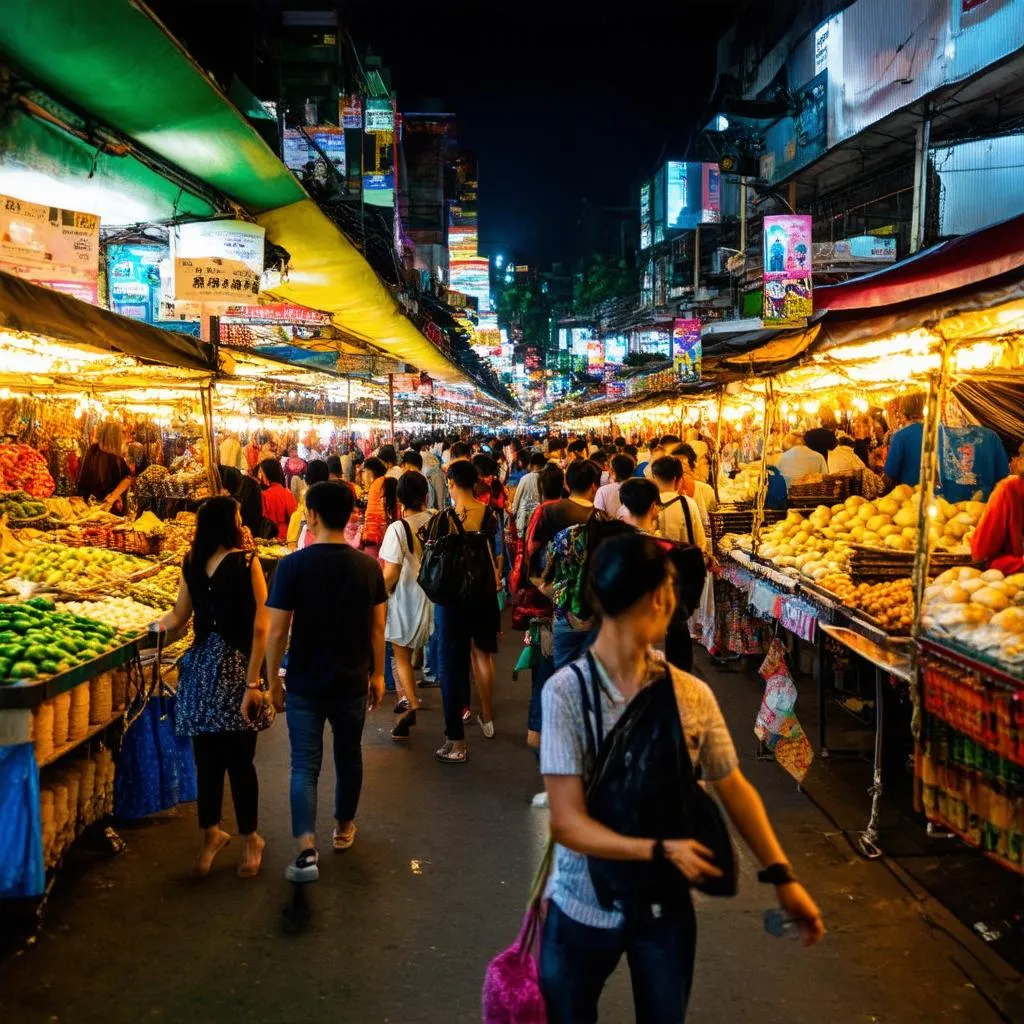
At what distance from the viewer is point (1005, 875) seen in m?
4.54

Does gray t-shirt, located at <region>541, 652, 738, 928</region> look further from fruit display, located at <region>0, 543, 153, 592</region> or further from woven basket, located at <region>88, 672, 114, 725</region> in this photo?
fruit display, located at <region>0, 543, 153, 592</region>

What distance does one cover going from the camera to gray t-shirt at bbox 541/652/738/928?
2109 millimetres

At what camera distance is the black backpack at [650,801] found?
2000 millimetres

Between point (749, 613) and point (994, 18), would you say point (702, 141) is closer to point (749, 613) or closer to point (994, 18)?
point (994, 18)

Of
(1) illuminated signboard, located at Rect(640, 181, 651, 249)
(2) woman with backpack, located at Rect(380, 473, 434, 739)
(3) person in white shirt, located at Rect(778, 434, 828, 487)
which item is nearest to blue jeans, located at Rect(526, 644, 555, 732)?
(2) woman with backpack, located at Rect(380, 473, 434, 739)

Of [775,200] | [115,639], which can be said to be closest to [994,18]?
[775,200]

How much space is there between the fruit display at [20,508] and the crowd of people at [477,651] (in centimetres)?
188

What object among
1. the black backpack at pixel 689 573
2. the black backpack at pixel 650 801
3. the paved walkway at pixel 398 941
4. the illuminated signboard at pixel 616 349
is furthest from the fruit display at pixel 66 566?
the illuminated signboard at pixel 616 349

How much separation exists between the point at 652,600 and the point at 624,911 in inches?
29.6

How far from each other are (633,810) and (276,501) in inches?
360

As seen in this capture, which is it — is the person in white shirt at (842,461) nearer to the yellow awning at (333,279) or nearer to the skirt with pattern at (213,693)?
the yellow awning at (333,279)

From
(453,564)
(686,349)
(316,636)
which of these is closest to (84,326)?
(316,636)

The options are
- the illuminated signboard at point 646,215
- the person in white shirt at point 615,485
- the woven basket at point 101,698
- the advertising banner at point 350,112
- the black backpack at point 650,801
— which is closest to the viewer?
the black backpack at point 650,801

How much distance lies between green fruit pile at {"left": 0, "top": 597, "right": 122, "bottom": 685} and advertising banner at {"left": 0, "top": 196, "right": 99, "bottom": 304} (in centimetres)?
243
